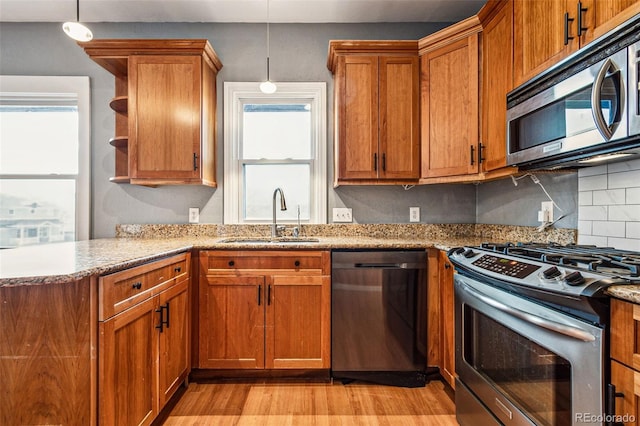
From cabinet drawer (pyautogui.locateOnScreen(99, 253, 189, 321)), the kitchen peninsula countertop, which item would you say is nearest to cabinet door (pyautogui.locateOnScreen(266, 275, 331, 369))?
the kitchen peninsula countertop

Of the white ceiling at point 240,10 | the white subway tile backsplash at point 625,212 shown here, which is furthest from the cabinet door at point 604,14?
the white ceiling at point 240,10

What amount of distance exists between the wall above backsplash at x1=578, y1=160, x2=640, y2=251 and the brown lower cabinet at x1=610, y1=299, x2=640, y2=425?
0.82 metres

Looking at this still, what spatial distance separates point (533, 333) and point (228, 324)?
171cm

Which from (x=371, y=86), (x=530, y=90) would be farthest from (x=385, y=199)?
(x=530, y=90)

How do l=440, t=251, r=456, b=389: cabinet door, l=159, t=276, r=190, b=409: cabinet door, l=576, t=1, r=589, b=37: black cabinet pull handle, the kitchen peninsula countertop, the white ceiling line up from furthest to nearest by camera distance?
the white ceiling
l=440, t=251, r=456, b=389: cabinet door
l=159, t=276, r=190, b=409: cabinet door
l=576, t=1, r=589, b=37: black cabinet pull handle
the kitchen peninsula countertop

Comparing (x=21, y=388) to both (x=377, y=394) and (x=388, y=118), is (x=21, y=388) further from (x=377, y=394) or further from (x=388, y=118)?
(x=388, y=118)

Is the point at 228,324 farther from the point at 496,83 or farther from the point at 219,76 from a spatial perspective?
the point at 496,83

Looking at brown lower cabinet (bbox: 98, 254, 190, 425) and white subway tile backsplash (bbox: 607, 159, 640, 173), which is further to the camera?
white subway tile backsplash (bbox: 607, 159, 640, 173)

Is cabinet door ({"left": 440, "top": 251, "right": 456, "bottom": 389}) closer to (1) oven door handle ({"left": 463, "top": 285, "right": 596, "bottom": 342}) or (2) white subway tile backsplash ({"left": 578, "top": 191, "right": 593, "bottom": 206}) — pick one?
(1) oven door handle ({"left": 463, "top": 285, "right": 596, "bottom": 342})

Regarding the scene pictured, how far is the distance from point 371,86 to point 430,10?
0.88 metres

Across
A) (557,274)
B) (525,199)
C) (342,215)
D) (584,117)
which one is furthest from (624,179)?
(342,215)

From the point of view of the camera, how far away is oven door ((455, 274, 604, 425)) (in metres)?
1.01

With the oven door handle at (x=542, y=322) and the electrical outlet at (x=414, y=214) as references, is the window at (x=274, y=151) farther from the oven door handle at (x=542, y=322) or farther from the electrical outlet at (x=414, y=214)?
the oven door handle at (x=542, y=322)

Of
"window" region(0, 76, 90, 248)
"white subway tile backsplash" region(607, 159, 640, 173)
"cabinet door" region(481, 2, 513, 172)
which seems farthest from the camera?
"window" region(0, 76, 90, 248)
